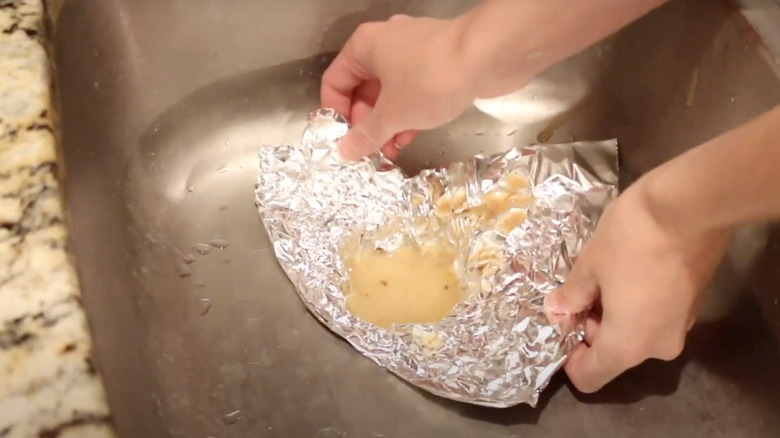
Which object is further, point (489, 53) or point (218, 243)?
point (218, 243)

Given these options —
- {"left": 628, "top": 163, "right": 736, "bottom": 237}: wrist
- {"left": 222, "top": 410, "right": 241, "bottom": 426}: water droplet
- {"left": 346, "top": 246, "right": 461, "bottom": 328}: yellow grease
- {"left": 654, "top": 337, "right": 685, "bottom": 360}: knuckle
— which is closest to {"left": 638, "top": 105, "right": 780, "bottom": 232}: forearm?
{"left": 628, "top": 163, "right": 736, "bottom": 237}: wrist

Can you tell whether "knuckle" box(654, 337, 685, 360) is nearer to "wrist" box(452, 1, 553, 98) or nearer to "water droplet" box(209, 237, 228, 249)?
"wrist" box(452, 1, 553, 98)

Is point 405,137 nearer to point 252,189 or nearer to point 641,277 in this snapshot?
point 252,189

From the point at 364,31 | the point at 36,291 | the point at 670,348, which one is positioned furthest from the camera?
the point at 364,31

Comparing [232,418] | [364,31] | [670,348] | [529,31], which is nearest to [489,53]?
[529,31]

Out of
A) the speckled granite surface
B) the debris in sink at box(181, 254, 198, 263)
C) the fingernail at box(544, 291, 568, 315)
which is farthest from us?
the debris in sink at box(181, 254, 198, 263)

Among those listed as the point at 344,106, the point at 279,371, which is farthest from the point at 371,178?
the point at 279,371

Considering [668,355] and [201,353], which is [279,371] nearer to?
→ [201,353]

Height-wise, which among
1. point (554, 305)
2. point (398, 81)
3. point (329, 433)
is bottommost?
point (329, 433)
